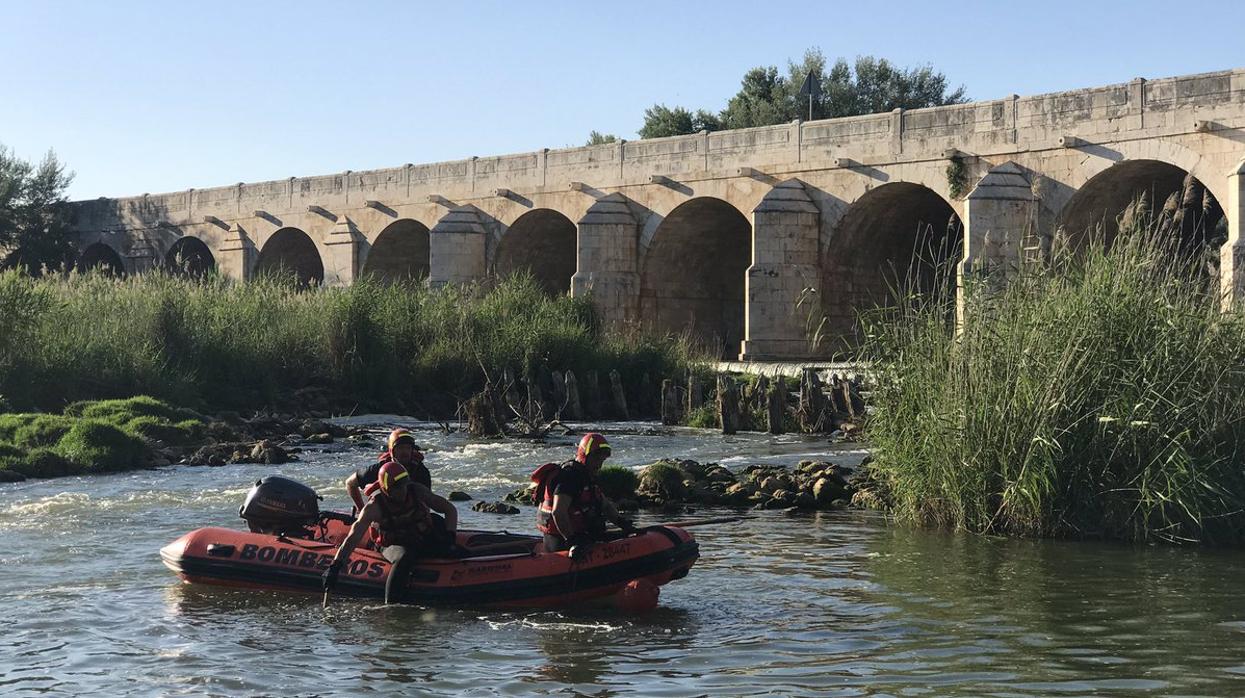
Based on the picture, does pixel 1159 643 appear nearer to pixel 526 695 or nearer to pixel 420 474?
pixel 526 695

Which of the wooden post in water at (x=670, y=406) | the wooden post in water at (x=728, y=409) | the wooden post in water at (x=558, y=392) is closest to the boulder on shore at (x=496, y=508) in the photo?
the wooden post in water at (x=728, y=409)

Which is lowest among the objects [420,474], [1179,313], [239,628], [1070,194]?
[239,628]

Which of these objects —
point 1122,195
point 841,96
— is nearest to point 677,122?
point 841,96

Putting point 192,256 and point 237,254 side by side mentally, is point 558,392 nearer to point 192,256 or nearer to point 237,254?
point 237,254

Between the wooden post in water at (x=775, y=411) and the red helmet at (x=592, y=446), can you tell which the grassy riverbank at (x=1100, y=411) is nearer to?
the red helmet at (x=592, y=446)

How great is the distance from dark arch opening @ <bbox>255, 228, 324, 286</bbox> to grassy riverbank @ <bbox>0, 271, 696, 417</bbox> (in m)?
18.0

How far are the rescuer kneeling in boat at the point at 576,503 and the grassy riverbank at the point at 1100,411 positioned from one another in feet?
10.9

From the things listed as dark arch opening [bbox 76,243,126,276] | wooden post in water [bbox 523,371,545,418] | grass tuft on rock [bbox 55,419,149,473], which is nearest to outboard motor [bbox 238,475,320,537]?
grass tuft on rock [bbox 55,419,149,473]

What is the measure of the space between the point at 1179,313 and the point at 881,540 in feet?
9.80

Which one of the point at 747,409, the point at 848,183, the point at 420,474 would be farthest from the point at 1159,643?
the point at 848,183

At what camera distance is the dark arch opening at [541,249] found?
38.5 m

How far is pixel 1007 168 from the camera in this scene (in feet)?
89.7

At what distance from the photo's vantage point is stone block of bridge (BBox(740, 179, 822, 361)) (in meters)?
31.1

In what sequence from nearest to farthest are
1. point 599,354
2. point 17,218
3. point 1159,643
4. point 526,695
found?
point 526,695 < point 1159,643 < point 599,354 < point 17,218
